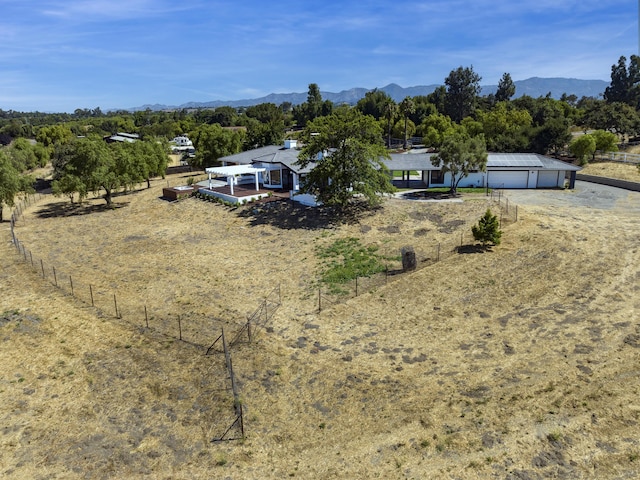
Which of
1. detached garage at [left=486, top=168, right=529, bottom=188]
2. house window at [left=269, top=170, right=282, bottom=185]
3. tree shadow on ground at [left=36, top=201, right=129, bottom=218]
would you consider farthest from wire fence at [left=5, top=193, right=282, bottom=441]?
detached garage at [left=486, top=168, right=529, bottom=188]

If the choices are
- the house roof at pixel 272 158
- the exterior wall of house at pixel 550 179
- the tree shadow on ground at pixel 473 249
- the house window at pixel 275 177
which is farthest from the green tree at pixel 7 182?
the exterior wall of house at pixel 550 179

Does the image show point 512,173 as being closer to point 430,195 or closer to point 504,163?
point 504,163

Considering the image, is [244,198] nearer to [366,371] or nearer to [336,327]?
[336,327]

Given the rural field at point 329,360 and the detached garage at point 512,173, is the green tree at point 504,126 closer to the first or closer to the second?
the detached garage at point 512,173

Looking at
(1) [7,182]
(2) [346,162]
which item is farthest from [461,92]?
(1) [7,182]

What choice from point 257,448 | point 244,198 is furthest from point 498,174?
point 257,448
